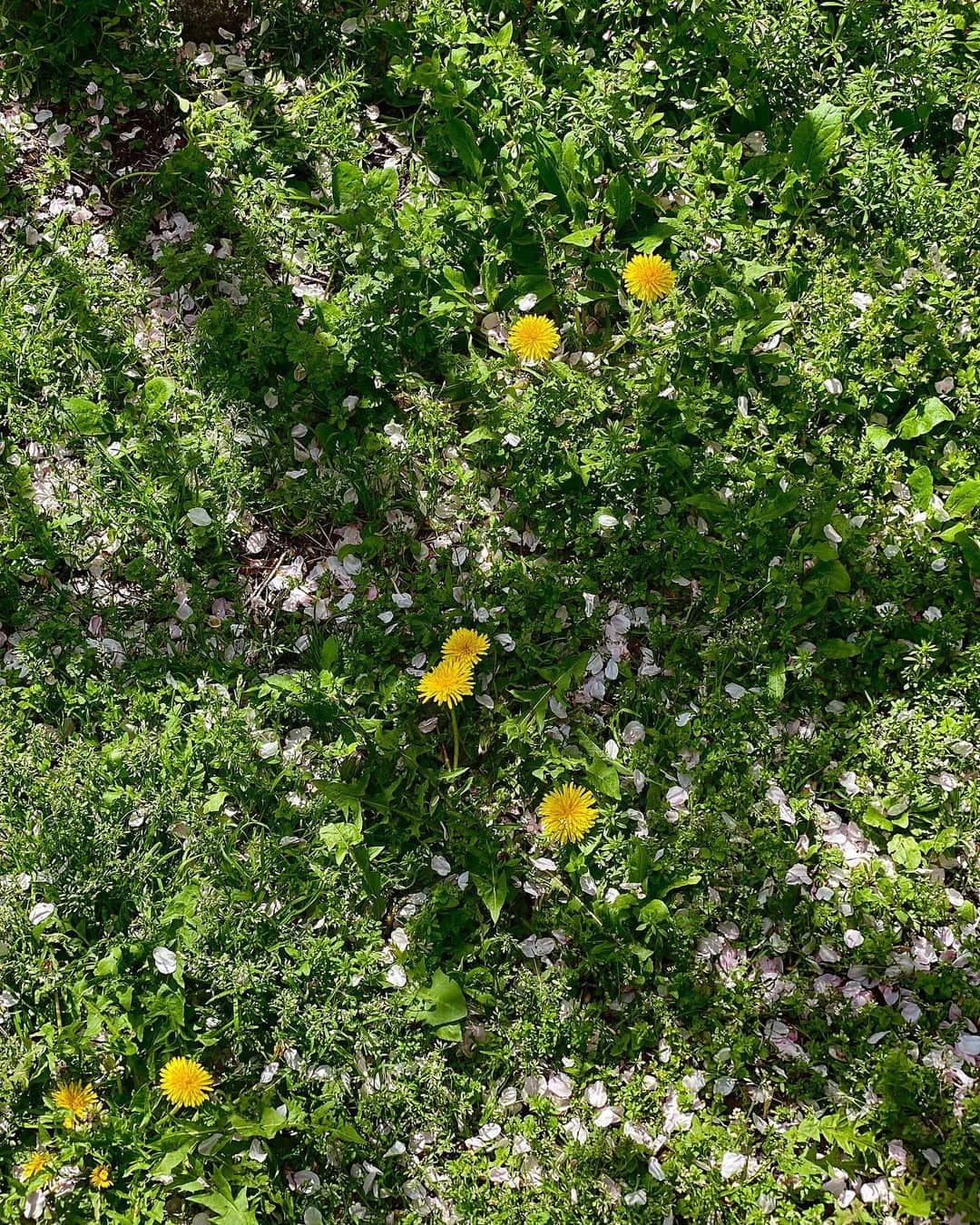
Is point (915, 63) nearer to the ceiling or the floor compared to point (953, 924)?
nearer to the ceiling

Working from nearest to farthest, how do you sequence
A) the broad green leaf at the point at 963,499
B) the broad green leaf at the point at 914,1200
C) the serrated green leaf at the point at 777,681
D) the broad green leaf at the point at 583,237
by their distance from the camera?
1. the broad green leaf at the point at 914,1200
2. the serrated green leaf at the point at 777,681
3. the broad green leaf at the point at 963,499
4. the broad green leaf at the point at 583,237

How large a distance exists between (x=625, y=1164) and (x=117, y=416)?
2.64 meters

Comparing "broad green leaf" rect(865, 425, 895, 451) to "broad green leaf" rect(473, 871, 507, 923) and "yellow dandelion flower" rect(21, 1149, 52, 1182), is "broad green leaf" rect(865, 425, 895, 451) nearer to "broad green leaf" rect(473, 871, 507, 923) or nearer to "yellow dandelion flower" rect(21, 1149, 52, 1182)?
"broad green leaf" rect(473, 871, 507, 923)

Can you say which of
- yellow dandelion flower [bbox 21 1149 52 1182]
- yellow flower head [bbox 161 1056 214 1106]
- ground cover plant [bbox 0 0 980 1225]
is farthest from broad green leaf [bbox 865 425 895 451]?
yellow dandelion flower [bbox 21 1149 52 1182]

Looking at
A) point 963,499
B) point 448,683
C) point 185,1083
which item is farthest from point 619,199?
point 185,1083

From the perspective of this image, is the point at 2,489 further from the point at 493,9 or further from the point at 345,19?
the point at 493,9

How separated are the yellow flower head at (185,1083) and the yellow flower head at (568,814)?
3.55ft

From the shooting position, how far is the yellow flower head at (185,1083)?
8.70ft

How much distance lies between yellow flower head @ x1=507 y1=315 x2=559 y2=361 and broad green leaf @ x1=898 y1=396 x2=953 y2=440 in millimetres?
1082

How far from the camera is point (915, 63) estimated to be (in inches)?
133

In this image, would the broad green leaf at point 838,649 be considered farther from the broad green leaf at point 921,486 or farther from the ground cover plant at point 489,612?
the broad green leaf at point 921,486

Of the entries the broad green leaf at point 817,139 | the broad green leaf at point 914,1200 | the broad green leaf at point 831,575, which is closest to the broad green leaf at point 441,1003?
the broad green leaf at point 914,1200

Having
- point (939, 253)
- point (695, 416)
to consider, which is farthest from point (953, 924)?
point (939, 253)

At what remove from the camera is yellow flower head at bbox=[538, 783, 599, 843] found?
9.23ft
